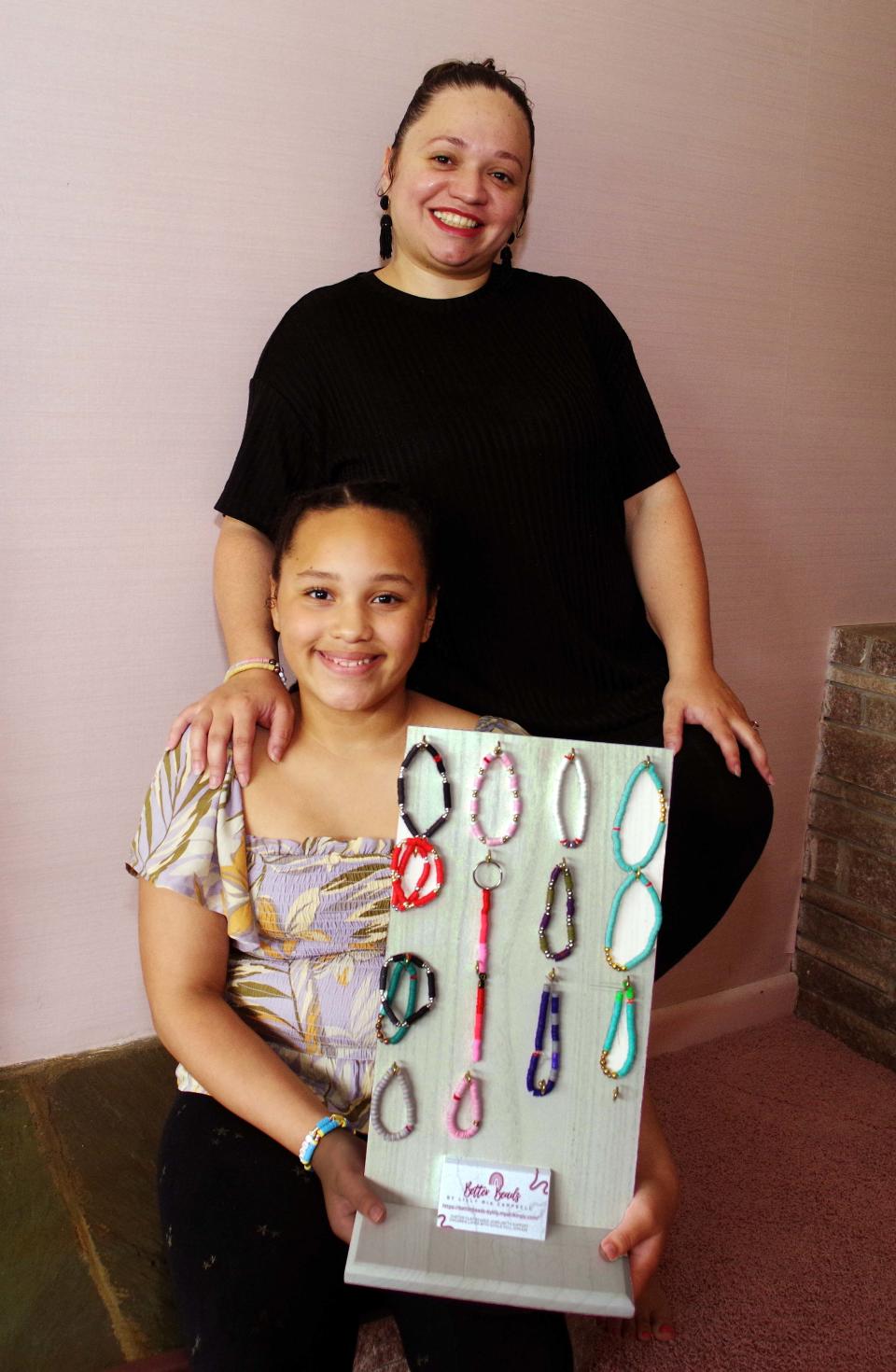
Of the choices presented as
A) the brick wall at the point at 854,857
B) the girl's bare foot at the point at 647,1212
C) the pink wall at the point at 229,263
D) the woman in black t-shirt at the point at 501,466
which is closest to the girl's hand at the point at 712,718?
the woman in black t-shirt at the point at 501,466

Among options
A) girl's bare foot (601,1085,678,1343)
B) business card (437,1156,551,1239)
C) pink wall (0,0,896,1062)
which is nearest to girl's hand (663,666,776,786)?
girl's bare foot (601,1085,678,1343)

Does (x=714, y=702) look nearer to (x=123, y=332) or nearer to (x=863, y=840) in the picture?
(x=123, y=332)

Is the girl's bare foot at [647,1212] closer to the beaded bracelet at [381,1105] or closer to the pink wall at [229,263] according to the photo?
the beaded bracelet at [381,1105]

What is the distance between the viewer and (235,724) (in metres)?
1.21

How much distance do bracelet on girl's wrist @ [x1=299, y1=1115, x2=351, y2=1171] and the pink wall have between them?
67 centimetres

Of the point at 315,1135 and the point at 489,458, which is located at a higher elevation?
the point at 489,458

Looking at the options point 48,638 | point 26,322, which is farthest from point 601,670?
point 26,322

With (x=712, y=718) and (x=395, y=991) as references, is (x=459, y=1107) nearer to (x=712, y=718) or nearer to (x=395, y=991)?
(x=395, y=991)

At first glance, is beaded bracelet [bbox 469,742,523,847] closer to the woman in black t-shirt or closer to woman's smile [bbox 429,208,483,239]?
the woman in black t-shirt

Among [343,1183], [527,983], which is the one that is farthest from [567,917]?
[343,1183]

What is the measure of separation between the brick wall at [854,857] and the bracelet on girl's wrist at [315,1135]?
4.62 feet

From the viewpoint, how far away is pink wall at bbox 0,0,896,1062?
1.46 meters

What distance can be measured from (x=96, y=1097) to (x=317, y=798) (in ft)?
2.17

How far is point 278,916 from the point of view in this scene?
3.94 ft
